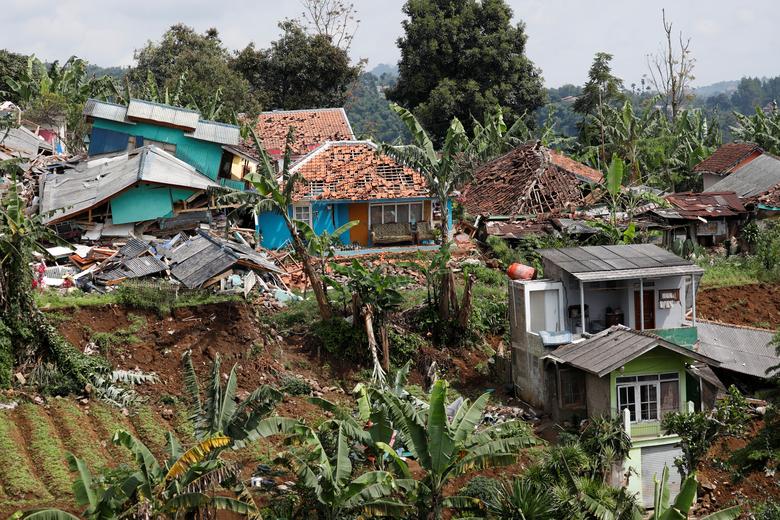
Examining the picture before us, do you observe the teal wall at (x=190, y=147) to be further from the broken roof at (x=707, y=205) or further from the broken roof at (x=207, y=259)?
the broken roof at (x=707, y=205)

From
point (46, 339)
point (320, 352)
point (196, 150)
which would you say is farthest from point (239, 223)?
point (46, 339)

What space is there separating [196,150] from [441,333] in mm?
11393

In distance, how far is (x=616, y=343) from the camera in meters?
22.6

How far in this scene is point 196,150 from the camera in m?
32.7

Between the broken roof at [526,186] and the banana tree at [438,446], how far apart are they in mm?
17446

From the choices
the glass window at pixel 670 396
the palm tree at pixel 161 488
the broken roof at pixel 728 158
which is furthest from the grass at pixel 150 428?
the broken roof at pixel 728 158

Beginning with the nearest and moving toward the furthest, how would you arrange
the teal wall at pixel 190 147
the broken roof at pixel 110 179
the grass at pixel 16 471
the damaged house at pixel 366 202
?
the grass at pixel 16 471
the broken roof at pixel 110 179
the damaged house at pixel 366 202
the teal wall at pixel 190 147

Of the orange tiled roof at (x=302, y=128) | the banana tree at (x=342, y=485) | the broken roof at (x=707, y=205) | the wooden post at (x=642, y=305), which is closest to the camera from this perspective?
the banana tree at (x=342, y=485)

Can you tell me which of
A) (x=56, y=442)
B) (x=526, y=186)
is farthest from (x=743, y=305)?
(x=56, y=442)

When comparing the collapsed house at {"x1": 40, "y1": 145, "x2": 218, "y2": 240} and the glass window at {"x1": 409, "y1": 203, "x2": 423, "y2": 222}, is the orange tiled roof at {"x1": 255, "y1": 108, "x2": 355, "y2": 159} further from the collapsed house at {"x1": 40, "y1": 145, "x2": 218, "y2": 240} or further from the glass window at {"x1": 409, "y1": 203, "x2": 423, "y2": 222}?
the collapsed house at {"x1": 40, "y1": 145, "x2": 218, "y2": 240}

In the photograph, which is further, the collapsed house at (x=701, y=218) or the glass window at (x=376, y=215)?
the collapsed house at (x=701, y=218)

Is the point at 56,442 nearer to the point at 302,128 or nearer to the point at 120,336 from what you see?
the point at 120,336

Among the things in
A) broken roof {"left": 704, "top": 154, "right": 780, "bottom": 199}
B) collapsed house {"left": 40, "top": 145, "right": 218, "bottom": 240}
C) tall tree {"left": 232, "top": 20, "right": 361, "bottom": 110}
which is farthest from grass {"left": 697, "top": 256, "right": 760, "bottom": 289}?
tall tree {"left": 232, "top": 20, "right": 361, "bottom": 110}

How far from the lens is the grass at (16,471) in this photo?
665 inches
